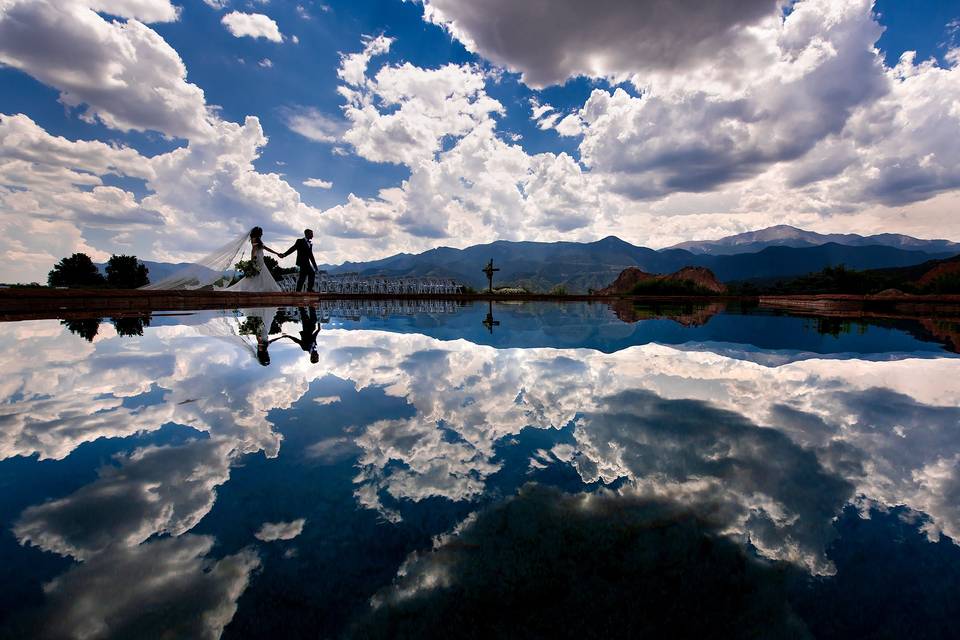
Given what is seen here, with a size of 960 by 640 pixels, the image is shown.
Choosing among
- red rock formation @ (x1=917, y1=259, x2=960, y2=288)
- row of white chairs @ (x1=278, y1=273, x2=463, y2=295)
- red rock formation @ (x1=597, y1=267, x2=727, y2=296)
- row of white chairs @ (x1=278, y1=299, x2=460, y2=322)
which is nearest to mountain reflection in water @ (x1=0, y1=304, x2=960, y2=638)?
row of white chairs @ (x1=278, y1=299, x2=460, y2=322)

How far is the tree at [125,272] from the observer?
66.4 metres

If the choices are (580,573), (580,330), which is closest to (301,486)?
(580,573)

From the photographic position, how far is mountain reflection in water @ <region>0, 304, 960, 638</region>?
91.8 inches

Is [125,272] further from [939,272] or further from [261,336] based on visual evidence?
[939,272]

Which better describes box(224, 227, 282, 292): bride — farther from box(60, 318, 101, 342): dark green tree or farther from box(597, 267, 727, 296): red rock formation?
box(597, 267, 727, 296): red rock formation

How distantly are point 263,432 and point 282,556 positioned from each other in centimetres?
270

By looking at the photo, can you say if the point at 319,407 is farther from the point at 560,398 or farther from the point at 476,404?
the point at 560,398

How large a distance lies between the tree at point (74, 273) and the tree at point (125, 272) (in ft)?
5.73

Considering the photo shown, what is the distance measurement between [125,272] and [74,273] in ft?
24.9

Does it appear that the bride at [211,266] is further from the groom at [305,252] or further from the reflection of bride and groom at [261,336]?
the reflection of bride and groom at [261,336]

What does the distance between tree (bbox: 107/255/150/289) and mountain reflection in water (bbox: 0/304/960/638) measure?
251ft

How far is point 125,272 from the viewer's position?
223 ft

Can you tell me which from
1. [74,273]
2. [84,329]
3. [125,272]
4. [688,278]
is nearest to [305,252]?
[84,329]

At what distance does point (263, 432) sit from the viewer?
5102 mm
